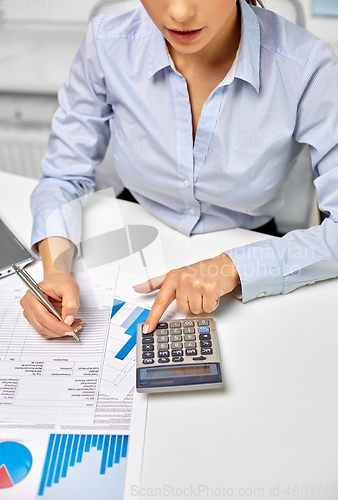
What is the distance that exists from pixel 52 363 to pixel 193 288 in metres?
0.24

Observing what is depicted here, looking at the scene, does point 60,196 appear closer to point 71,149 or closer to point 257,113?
point 71,149

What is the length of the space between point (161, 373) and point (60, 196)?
46 cm

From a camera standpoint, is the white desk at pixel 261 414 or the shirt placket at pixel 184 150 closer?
the white desk at pixel 261 414

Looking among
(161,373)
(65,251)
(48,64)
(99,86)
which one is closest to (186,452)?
(161,373)

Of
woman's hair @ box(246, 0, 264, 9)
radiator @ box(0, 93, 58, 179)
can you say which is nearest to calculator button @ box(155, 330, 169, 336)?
woman's hair @ box(246, 0, 264, 9)

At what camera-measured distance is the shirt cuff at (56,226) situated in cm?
83

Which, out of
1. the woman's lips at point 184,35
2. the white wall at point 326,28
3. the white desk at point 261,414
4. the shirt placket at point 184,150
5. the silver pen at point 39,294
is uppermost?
the white wall at point 326,28

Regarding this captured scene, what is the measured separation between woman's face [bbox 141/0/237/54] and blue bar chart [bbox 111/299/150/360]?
0.41 meters

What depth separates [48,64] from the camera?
4.95 feet

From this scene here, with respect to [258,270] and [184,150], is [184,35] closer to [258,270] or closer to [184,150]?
[184,150]

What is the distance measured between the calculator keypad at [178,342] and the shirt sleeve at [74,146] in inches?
11.5

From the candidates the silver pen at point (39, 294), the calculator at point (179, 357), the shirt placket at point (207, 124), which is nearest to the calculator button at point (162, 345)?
the calculator at point (179, 357)

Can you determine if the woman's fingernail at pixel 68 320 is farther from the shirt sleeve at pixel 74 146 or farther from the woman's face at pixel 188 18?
the woman's face at pixel 188 18

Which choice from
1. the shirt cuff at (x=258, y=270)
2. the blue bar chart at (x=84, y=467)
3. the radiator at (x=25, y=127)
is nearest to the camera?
the blue bar chart at (x=84, y=467)
